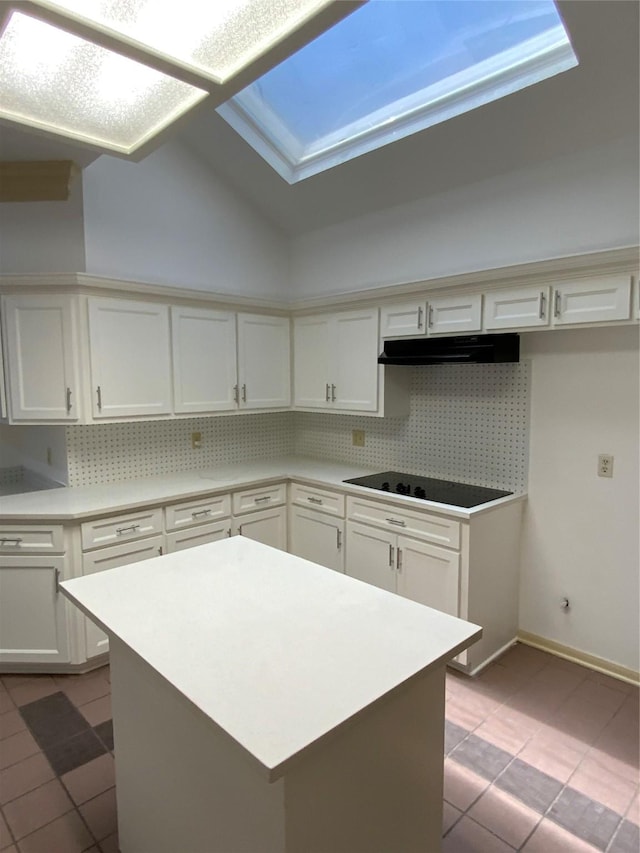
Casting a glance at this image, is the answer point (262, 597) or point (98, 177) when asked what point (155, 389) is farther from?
point (262, 597)

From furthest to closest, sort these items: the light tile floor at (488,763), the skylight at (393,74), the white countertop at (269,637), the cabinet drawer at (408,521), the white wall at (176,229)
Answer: the white wall at (176,229) < the cabinet drawer at (408,521) < the skylight at (393,74) < the light tile floor at (488,763) < the white countertop at (269,637)

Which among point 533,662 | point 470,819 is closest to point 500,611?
point 533,662

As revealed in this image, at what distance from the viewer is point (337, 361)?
141 inches

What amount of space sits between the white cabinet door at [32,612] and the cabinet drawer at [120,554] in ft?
0.46

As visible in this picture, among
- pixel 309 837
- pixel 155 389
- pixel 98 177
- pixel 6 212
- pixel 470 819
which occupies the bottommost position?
pixel 470 819

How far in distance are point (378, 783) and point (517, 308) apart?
2197mm

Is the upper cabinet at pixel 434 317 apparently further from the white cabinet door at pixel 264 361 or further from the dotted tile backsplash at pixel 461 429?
the white cabinet door at pixel 264 361

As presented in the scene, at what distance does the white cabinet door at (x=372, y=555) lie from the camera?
3025 millimetres

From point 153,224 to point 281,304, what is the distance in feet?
3.34

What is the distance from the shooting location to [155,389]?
10.5 ft

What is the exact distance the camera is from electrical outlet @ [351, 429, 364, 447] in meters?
3.88

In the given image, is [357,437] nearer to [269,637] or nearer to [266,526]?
[266,526]

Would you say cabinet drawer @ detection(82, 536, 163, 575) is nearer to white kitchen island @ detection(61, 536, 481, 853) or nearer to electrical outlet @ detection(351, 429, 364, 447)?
white kitchen island @ detection(61, 536, 481, 853)

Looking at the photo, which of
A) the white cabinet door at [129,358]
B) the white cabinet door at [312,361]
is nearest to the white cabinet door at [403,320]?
the white cabinet door at [312,361]
